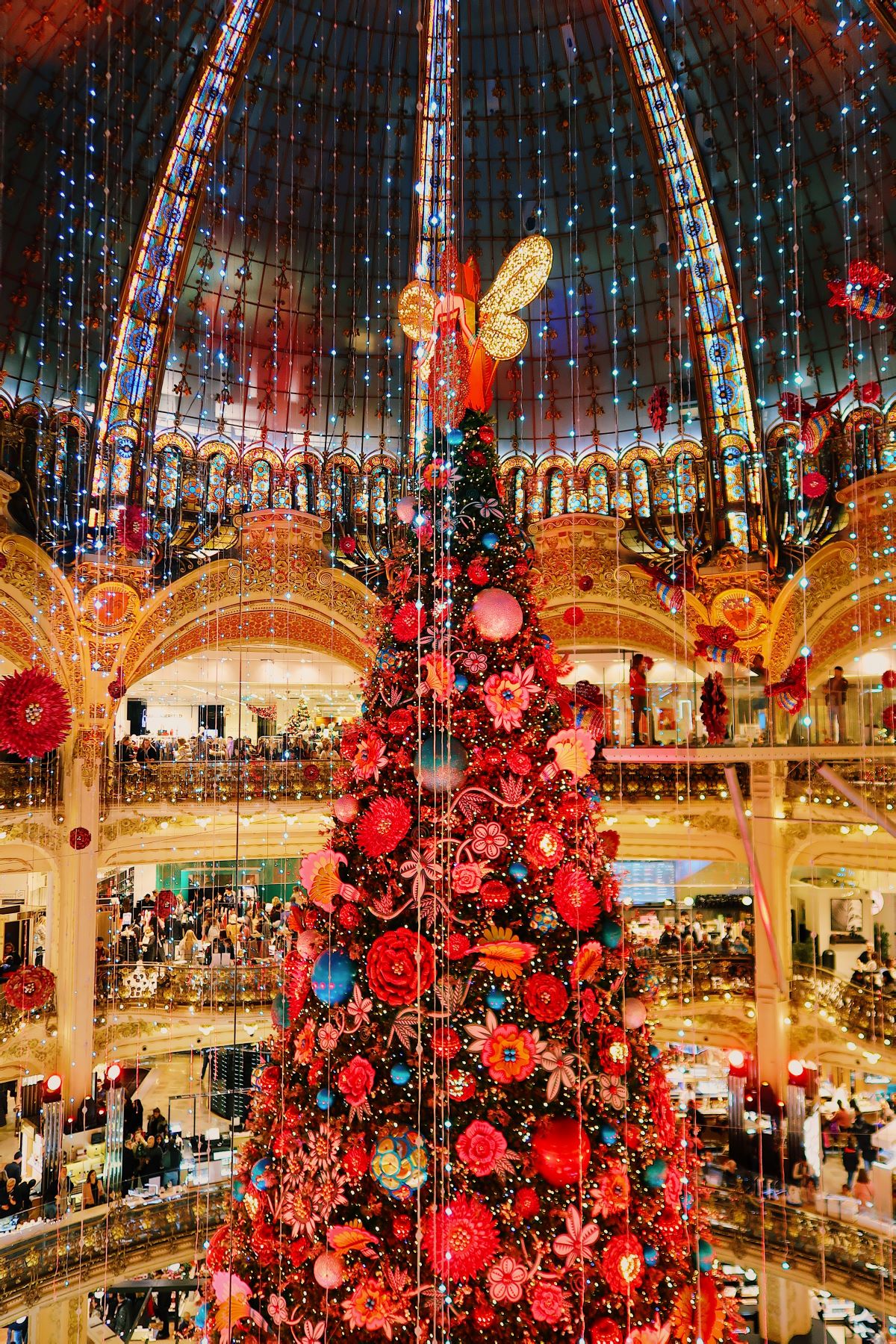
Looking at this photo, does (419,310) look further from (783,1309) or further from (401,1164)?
(783,1309)

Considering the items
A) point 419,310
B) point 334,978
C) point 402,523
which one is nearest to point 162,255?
point 402,523

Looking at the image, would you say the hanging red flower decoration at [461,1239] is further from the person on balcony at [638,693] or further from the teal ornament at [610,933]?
the person on balcony at [638,693]

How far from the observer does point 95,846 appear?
14.5 m

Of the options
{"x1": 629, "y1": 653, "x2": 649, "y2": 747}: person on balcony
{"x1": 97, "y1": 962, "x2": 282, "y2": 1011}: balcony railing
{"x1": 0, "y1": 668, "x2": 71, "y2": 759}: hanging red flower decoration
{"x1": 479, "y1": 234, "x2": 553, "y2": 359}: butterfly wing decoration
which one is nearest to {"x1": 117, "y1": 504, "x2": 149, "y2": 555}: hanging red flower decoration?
{"x1": 97, "y1": 962, "x2": 282, "y2": 1011}: balcony railing

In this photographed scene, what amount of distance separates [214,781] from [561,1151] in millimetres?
13185

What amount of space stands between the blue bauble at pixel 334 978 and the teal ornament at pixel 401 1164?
0.59 meters

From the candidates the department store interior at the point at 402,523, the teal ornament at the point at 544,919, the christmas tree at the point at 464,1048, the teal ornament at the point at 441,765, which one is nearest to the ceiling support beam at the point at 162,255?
the department store interior at the point at 402,523

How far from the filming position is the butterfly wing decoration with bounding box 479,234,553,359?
4.85 metres

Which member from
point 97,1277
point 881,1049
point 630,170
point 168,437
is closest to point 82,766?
point 168,437

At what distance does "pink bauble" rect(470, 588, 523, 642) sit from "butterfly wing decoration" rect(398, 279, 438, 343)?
1.65m

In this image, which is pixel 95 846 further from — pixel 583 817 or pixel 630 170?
pixel 630 170

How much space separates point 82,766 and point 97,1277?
6.90m

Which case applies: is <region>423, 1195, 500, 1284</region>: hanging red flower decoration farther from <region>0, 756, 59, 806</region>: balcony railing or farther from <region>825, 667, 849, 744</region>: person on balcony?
<region>0, 756, 59, 806</region>: balcony railing

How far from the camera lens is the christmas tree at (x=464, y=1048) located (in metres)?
3.71
